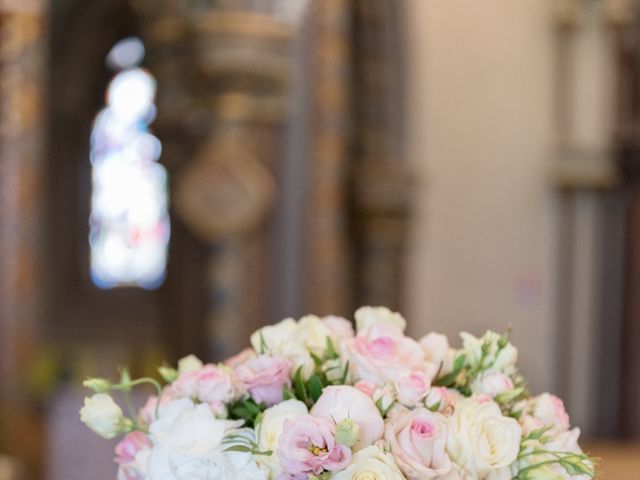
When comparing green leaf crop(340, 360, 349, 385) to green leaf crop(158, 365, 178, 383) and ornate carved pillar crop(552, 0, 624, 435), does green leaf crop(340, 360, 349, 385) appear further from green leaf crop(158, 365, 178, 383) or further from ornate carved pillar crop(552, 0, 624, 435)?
ornate carved pillar crop(552, 0, 624, 435)

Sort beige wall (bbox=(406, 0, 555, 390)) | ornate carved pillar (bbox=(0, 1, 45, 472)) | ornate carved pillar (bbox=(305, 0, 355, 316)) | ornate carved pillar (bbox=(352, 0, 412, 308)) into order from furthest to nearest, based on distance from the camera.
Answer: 1. beige wall (bbox=(406, 0, 555, 390))
2. ornate carved pillar (bbox=(352, 0, 412, 308))
3. ornate carved pillar (bbox=(305, 0, 355, 316))
4. ornate carved pillar (bbox=(0, 1, 45, 472))

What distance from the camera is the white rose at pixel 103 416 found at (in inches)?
52.7

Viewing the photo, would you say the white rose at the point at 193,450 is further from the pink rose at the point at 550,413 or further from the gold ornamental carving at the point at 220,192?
the gold ornamental carving at the point at 220,192

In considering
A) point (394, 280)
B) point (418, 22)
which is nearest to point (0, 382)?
point (394, 280)

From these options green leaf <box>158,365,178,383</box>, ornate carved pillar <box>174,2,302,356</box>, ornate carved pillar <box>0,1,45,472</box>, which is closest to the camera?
green leaf <box>158,365,178,383</box>

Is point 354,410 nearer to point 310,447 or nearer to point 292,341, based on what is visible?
point 310,447

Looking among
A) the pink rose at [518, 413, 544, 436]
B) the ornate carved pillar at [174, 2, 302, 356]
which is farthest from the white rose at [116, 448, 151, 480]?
the ornate carved pillar at [174, 2, 302, 356]

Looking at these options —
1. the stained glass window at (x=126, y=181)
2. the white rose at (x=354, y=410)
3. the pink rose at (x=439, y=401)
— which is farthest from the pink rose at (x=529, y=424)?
the stained glass window at (x=126, y=181)

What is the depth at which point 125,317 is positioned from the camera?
14.0 meters

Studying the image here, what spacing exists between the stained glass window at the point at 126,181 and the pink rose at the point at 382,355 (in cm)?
1235

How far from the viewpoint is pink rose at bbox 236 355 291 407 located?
1286 millimetres

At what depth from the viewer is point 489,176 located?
1071 centimetres


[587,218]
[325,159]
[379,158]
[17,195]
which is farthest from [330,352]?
[587,218]

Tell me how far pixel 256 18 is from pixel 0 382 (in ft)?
8.39
